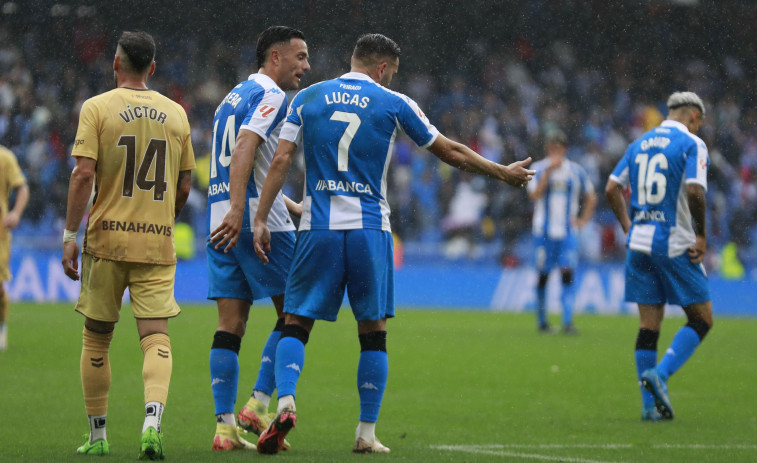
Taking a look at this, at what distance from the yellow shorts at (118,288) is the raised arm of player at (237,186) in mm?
357

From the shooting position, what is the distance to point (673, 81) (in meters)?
25.0

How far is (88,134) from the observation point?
5141mm

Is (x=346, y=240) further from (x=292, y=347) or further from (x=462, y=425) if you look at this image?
(x=462, y=425)

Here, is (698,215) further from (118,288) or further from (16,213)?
(16,213)

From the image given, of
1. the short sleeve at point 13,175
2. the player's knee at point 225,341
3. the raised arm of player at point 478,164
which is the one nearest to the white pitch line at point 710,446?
the raised arm of player at point 478,164

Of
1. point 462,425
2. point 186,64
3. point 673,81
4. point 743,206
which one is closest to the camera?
point 462,425

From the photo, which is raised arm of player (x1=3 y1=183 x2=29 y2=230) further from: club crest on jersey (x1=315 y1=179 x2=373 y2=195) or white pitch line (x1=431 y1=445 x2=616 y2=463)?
white pitch line (x1=431 y1=445 x2=616 y2=463)

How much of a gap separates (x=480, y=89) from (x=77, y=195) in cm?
1938

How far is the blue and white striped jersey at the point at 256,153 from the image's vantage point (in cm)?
580

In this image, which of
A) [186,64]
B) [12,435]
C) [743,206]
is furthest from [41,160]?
[12,435]

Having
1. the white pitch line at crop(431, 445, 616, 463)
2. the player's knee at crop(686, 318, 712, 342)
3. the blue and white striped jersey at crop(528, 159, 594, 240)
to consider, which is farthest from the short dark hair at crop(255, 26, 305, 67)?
the blue and white striped jersey at crop(528, 159, 594, 240)

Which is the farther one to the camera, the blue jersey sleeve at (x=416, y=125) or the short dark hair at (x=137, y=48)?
the blue jersey sleeve at (x=416, y=125)

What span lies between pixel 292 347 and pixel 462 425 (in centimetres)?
185

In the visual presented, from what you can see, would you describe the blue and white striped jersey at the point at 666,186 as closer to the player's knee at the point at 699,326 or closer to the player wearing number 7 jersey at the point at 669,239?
the player wearing number 7 jersey at the point at 669,239
